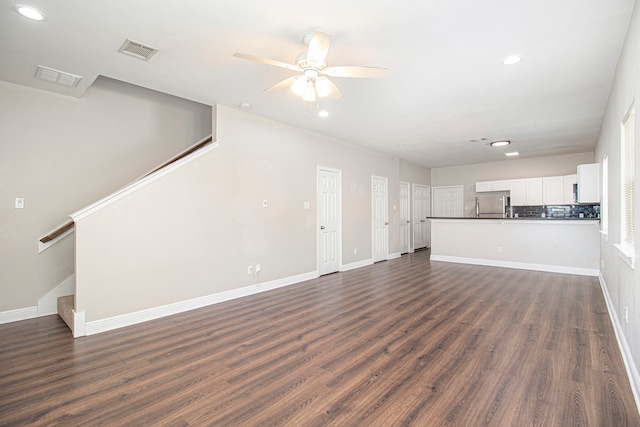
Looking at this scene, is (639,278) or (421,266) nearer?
(639,278)

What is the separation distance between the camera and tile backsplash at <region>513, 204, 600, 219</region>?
7328mm

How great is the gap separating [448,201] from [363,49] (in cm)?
798

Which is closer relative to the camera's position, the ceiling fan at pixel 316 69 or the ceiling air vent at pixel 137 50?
the ceiling fan at pixel 316 69

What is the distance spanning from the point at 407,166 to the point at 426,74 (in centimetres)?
581

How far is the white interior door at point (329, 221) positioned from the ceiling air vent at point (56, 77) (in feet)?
12.0

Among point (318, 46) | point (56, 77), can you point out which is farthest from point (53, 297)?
point (318, 46)

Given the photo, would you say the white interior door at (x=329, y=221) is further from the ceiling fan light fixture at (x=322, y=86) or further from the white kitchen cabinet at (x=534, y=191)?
the white kitchen cabinet at (x=534, y=191)

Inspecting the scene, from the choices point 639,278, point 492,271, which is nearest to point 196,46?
point 639,278

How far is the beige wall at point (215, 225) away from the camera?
327 cm

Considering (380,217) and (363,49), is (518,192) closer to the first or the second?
(380,217)

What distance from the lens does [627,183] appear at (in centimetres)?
265

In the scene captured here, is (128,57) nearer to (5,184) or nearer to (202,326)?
(5,184)

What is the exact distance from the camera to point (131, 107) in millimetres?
4418

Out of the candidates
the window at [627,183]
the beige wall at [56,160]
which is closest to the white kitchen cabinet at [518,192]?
the window at [627,183]
